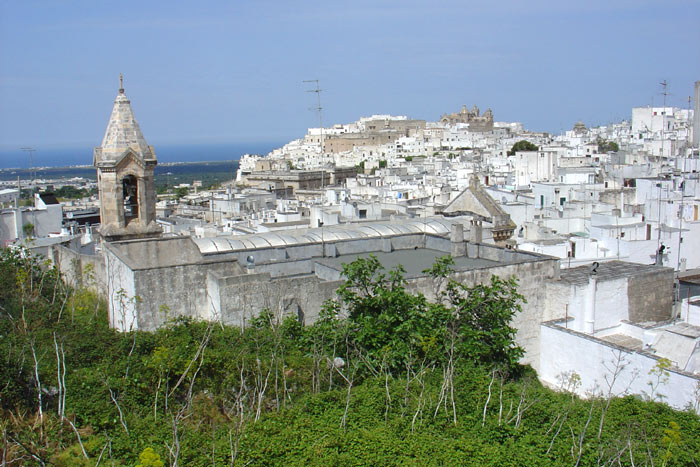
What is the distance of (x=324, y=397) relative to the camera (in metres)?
11.3

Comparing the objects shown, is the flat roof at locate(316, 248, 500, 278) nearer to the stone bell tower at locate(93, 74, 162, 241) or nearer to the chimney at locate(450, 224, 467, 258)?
the chimney at locate(450, 224, 467, 258)

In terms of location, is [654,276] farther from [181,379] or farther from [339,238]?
[181,379]

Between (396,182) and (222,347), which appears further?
(396,182)

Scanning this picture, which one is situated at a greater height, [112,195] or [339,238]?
[112,195]

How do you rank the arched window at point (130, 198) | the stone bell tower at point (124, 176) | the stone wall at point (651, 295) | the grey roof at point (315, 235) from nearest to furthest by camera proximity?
1. the stone bell tower at point (124, 176)
2. the arched window at point (130, 198)
3. the stone wall at point (651, 295)
4. the grey roof at point (315, 235)

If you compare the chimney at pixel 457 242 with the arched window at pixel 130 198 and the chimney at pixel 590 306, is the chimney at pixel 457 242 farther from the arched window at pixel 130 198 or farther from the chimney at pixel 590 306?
the arched window at pixel 130 198

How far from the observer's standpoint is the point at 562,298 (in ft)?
51.2

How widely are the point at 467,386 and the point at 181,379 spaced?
4.82 metres

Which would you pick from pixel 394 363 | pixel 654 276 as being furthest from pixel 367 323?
pixel 654 276

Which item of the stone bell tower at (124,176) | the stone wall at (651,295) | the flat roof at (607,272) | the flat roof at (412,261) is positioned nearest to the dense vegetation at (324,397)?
the flat roof at (412,261)

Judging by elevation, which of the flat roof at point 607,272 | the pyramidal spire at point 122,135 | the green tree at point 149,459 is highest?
the pyramidal spire at point 122,135

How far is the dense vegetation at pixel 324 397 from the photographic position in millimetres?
9727

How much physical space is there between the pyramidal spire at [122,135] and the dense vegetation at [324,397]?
140 inches

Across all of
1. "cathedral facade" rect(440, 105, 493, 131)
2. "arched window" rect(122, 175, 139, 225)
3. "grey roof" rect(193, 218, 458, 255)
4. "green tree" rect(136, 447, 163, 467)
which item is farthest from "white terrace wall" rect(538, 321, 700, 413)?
"cathedral facade" rect(440, 105, 493, 131)
